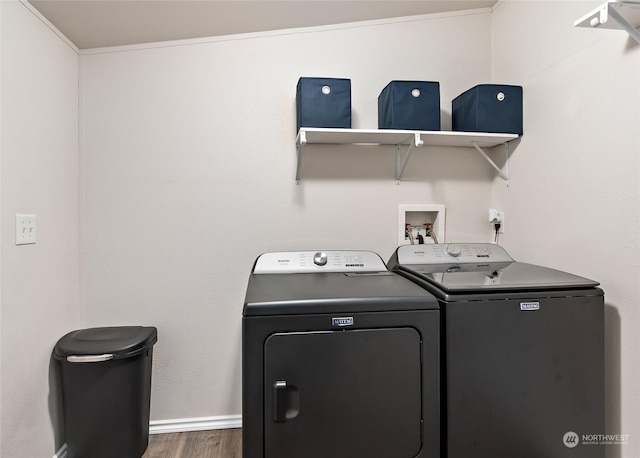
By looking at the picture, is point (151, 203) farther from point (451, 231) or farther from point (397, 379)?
point (451, 231)

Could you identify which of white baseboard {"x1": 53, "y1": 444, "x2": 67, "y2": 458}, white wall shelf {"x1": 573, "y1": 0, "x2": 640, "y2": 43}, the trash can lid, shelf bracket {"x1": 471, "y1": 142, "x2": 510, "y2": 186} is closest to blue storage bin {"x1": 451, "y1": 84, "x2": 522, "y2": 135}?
shelf bracket {"x1": 471, "y1": 142, "x2": 510, "y2": 186}

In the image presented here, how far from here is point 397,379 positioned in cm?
124

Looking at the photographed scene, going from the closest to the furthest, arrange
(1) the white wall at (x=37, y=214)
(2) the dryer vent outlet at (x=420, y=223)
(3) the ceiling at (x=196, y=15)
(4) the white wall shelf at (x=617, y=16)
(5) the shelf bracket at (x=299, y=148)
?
(4) the white wall shelf at (x=617, y=16) < (1) the white wall at (x=37, y=214) < (3) the ceiling at (x=196, y=15) < (5) the shelf bracket at (x=299, y=148) < (2) the dryer vent outlet at (x=420, y=223)

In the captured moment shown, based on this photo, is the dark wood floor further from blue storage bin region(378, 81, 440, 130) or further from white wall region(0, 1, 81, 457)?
blue storage bin region(378, 81, 440, 130)

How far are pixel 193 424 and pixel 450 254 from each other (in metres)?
1.67

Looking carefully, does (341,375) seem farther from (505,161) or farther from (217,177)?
(505,161)

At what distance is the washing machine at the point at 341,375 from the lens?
1.18 metres

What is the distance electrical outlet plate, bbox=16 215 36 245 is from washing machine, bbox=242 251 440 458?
104 cm

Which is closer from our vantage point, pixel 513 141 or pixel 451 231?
pixel 513 141

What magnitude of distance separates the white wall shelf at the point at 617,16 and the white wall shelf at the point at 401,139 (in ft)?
2.22

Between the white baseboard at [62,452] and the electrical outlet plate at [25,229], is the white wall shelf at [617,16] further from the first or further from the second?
the white baseboard at [62,452]

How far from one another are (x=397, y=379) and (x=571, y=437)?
70cm

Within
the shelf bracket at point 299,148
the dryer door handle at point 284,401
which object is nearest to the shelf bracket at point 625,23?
the shelf bracket at point 299,148

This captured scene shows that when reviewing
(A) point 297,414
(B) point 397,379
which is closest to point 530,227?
(B) point 397,379
